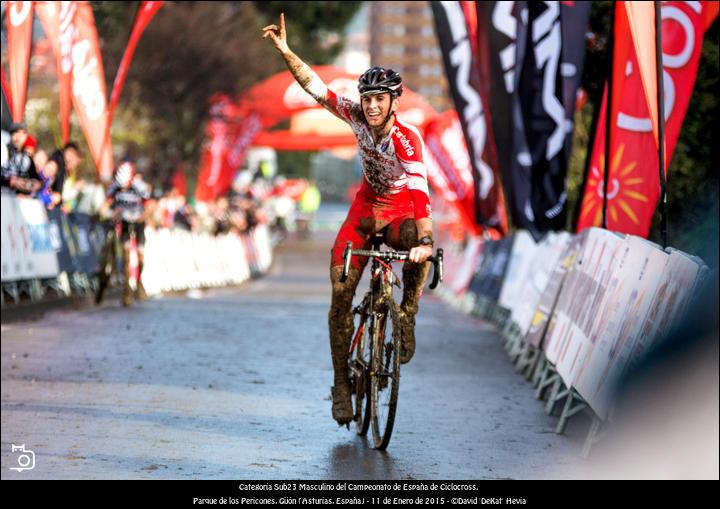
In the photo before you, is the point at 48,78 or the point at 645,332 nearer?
the point at 645,332

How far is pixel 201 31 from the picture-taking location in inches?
1554

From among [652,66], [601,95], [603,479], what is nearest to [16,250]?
[601,95]

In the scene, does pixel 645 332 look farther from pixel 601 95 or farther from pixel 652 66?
pixel 601 95

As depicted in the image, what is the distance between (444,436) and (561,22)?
7.20 metres

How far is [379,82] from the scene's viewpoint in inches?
344

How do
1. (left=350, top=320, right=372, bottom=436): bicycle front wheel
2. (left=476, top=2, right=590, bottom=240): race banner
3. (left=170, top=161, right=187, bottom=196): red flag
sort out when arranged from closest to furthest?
1. (left=350, top=320, right=372, bottom=436): bicycle front wheel
2. (left=476, top=2, right=590, bottom=240): race banner
3. (left=170, top=161, right=187, bottom=196): red flag

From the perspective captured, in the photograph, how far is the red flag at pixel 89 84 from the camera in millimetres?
21312

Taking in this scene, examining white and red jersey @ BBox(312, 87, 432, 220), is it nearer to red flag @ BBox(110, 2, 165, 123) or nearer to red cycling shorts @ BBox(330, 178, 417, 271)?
red cycling shorts @ BBox(330, 178, 417, 271)

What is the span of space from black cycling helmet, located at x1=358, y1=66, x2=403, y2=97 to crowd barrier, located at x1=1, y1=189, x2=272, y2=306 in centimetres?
959

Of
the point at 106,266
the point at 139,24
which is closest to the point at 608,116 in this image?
the point at 106,266

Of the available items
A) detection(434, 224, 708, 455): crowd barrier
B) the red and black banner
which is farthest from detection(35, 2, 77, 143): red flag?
detection(434, 224, 708, 455): crowd barrier

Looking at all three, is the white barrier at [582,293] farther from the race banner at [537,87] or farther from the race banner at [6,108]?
the race banner at [6,108]

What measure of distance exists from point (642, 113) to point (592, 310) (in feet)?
12.8

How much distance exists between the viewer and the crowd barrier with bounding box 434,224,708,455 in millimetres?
8234
